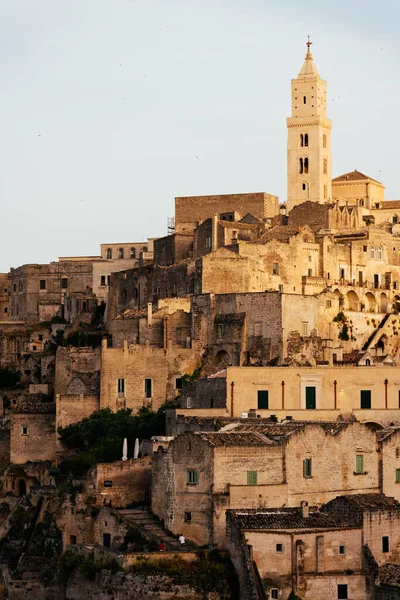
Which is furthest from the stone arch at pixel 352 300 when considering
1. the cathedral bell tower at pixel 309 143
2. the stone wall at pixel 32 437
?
the stone wall at pixel 32 437

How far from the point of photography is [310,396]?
60.3 metres

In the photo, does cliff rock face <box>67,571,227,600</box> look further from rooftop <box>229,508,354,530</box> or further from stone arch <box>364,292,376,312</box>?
stone arch <box>364,292,376,312</box>

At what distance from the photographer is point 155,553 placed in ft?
163

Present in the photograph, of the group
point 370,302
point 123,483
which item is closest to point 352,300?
point 370,302

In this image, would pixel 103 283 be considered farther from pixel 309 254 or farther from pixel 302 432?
pixel 302 432

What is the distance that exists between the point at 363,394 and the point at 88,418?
1115 centimetres

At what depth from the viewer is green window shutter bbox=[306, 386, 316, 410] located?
60.3 meters

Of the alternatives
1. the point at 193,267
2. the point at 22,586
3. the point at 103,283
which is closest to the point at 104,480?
the point at 22,586

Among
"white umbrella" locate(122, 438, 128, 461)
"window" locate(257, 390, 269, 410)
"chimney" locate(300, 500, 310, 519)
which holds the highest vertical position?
"window" locate(257, 390, 269, 410)

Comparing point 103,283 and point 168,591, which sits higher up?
point 103,283

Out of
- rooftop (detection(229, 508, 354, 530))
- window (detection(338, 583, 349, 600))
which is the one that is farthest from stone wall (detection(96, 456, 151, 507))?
window (detection(338, 583, 349, 600))

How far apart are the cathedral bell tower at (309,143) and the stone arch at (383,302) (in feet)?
42.6

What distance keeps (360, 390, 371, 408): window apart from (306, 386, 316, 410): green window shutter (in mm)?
1837

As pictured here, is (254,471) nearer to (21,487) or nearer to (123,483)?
(123,483)
